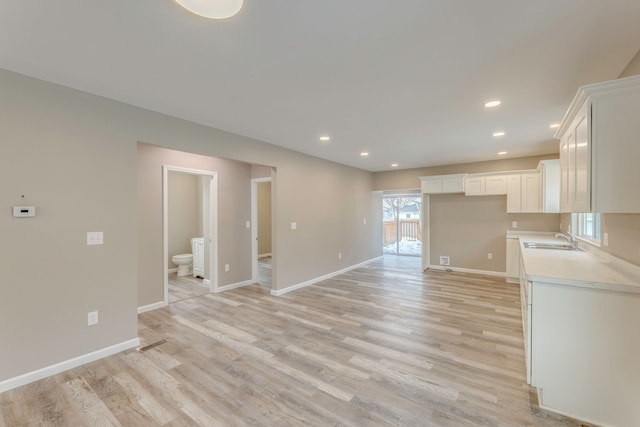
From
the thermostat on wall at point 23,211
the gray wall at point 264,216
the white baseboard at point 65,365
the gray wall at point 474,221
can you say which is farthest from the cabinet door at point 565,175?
the gray wall at point 264,216

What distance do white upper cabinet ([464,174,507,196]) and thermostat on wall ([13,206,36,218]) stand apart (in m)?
6.88

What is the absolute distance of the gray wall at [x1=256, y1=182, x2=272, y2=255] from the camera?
8.54 meters

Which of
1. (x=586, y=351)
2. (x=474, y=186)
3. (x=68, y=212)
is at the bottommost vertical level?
(x=586, y=351)

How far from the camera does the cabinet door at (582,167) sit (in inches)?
72.0

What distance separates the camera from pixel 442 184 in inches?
247

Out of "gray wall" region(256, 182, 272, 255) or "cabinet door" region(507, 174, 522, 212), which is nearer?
"cabinet door" region(507, 174, 522, 212)

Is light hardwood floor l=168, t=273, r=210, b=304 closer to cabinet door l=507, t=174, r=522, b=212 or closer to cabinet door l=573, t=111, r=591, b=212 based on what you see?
cabinet door l=573, t=111, r=591, b=212

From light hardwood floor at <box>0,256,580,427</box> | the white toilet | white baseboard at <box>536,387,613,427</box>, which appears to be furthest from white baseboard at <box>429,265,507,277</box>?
the white toilet

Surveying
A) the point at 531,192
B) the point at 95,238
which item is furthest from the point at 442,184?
the point at 95,238

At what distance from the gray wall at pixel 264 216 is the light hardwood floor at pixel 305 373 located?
4590 millimetres

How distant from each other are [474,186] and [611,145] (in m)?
4.51

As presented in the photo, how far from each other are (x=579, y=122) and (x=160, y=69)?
132 inches

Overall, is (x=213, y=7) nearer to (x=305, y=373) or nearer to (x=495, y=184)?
(x=305, y=373)

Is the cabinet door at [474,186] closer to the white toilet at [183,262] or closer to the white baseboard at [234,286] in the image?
the white baseboard at [234,286]
